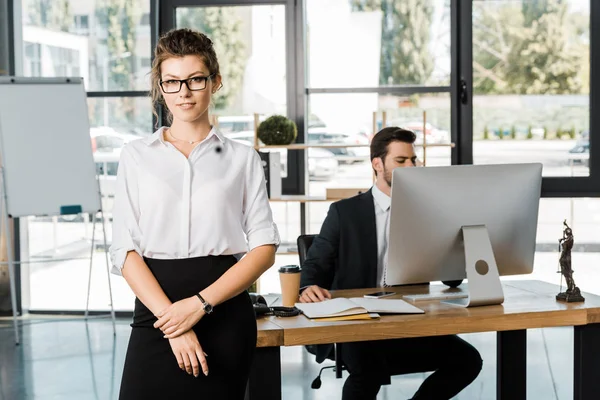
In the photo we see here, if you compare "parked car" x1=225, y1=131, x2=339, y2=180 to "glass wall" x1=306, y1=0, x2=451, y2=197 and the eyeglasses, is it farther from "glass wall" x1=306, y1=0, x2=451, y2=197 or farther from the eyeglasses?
the eyeglasses

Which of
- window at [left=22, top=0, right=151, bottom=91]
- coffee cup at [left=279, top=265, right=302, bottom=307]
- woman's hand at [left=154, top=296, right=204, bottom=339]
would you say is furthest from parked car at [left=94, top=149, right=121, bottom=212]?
woman's hand at [left=154, top=296, right=204, bottom=339]

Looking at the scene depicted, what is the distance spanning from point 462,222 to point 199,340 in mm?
1102

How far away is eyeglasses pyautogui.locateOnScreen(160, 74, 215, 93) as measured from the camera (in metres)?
1.96

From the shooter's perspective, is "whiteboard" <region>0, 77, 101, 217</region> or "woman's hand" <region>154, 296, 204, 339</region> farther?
"whiteboard" <region>0, 77, 101, 217</region>

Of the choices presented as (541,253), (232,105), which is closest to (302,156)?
(232,105)

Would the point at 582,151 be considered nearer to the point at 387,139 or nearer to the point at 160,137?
the point at 387,139

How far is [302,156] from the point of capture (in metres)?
6.01

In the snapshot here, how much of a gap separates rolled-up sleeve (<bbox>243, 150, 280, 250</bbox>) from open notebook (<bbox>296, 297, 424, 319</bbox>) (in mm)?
574

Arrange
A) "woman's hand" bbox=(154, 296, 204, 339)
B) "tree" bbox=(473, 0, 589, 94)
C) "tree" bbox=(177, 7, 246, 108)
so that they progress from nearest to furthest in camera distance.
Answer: "woman's hand" bbox=(154, 296, 204, 339) < "tree" bbox=(473, 0, 589, 94) < "tree" bbox=(177, 7, 246, 108)

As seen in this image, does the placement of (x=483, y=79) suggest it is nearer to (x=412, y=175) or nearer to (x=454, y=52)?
(x=454, y=52)

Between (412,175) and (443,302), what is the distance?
0.48 metres

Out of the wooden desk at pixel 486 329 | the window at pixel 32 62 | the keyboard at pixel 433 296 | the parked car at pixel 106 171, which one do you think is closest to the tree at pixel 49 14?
the window at pixel 32 62

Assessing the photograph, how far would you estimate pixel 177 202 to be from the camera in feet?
6.48

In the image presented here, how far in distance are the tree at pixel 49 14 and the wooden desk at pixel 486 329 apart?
4.07m
